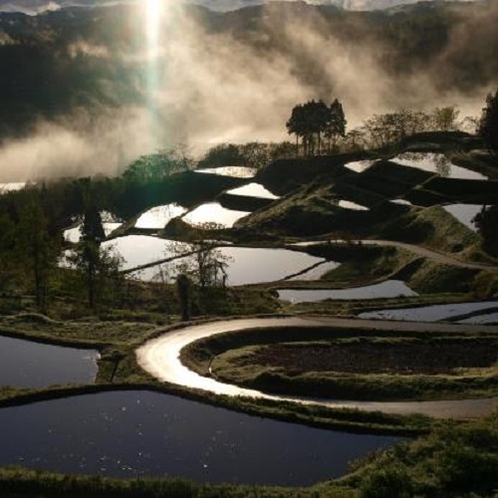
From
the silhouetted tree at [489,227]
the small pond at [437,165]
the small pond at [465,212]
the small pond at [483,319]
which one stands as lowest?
the small pond at [483,319]

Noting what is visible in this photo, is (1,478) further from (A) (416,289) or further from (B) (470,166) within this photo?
(B) (470,166)

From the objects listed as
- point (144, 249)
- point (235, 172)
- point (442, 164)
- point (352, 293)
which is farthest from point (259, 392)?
point (235, 172)

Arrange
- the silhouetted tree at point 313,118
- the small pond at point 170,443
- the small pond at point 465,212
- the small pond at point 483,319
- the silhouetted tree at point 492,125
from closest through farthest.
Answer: the small pond at point 170,443 → the small pond at point 483,319 → the small pond at point 465,212 → the silhouetted tree at point 492,125 → the silhouetted tree at point 313,118

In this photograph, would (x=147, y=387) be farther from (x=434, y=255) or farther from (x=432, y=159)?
(x=432, y=159)

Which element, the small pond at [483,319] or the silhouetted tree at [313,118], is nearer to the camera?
the small pond at [483,319]

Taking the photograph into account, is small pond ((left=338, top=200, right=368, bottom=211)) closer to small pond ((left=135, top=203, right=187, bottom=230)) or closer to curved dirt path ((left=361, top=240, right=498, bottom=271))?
curved dirt path ((left=361, top=240, right=498, bottom=271))

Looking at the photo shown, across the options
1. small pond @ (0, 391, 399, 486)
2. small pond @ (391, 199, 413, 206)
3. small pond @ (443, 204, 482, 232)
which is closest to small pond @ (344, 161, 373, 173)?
small pond @ (391, 199, 413, 206)

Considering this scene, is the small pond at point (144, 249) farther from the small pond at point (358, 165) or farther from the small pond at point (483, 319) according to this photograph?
the small pond at point (483, 319)

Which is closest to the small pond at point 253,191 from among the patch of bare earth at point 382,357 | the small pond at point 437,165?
the small pond at point 437,165
